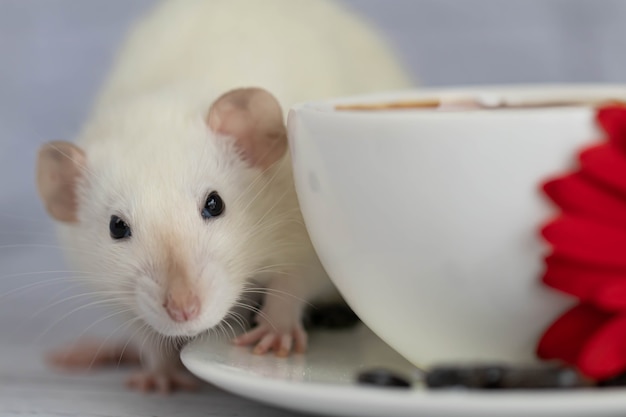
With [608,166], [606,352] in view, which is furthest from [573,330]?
[608,166]

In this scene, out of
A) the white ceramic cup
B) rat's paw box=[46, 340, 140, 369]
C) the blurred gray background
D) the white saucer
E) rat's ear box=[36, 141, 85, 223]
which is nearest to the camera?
the white saucer

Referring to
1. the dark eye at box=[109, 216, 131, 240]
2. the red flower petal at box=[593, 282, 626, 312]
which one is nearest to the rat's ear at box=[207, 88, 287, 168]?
the dark eye at box=[109, 216, 131, 240]

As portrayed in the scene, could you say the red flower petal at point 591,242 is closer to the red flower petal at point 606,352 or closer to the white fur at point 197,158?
the red flower petal at point 606,352

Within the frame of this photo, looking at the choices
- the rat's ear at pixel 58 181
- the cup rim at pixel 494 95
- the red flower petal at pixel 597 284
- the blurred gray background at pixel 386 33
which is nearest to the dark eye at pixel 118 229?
the rat's ear at pixel 58 181

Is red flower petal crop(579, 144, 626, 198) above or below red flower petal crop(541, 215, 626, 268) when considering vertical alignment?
above

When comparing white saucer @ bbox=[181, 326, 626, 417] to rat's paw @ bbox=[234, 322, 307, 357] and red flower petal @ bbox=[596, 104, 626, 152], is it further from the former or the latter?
red flower petal @ bbox=[596, 104, 626, 152]

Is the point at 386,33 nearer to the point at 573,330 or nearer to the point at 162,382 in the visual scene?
the point at 162,382
